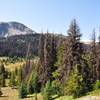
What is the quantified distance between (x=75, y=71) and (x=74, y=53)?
6790mm

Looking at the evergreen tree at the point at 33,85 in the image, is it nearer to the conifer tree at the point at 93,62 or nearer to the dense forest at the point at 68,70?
the dense forest at the point at 68,70

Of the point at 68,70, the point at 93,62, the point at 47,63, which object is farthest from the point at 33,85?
the point at 68,70

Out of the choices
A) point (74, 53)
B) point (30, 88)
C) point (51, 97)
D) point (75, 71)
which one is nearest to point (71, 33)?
point (74, 53)

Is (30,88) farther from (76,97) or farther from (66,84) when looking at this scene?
(76,97)

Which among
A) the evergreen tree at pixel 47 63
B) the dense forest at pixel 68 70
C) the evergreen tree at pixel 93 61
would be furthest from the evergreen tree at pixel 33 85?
the evergreen tree at pixel 93 61

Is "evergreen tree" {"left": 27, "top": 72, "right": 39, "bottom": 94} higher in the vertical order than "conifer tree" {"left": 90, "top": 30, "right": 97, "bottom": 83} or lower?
lower

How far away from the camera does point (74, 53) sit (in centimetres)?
7856

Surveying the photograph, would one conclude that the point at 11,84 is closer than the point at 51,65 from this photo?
No

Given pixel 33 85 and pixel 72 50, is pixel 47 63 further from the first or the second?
pixel 72 50

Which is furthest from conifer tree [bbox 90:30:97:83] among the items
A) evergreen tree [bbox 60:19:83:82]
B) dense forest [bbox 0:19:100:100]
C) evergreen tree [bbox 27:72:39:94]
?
evergreen tree [bbox 27:72:39:94]

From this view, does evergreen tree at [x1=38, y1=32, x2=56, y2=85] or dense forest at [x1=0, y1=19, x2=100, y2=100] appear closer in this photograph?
dense forest at [x1=0, y1=19, x2=100, y2=100]

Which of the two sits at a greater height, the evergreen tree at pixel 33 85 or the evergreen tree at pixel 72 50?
the evergreen tree at pixel 72 50

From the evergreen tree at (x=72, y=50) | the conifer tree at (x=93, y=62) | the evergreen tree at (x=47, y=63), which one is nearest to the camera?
the evergreen tree at (x=72, y=50)

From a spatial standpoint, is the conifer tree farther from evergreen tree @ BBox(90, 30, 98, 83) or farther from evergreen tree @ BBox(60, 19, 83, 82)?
evergreen tree @ BBox(60, 19, 83, 82)
